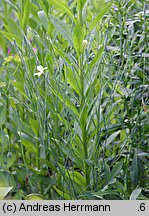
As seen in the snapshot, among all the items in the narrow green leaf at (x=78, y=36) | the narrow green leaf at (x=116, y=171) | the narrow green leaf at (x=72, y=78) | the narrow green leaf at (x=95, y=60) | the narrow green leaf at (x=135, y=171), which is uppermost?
the narrow green leaf at (x=78, y=36)

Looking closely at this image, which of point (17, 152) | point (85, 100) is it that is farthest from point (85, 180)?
point (17, 152)

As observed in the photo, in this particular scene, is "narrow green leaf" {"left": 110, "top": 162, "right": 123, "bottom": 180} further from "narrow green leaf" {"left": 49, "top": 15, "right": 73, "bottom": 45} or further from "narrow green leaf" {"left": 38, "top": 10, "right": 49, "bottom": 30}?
"narrow green leaf" {"left": 38, "top": 10, "right": 49, "bottom": 30}

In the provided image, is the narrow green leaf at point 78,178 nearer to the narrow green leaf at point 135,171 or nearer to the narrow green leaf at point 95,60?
the narrow green leaf at point 135,171

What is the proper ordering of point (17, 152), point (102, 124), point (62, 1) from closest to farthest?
point (62, 1), point (102, 124), point (17, 152)

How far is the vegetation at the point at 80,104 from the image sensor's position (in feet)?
4.64

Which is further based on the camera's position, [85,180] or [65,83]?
[85,180]

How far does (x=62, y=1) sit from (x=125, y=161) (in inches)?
19.7

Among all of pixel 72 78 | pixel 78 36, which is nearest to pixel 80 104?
pixel 72 78

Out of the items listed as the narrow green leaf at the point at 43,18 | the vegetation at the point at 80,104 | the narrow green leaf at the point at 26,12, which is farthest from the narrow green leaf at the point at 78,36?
the narrow green leaf at the point at 26,12

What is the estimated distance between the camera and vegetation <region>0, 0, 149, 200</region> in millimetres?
1415

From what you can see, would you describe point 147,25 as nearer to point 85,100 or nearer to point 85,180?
point 85,100

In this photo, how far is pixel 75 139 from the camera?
1465mm

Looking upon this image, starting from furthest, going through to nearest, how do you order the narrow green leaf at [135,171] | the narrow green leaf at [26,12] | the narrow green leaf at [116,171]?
1. the narrow green leaf at [26,12]
2. the narrow green leaf at [135,171]
3. the narrow green leaf at [116,171]

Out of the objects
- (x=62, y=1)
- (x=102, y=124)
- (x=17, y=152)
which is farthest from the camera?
(x=17, y=152)
